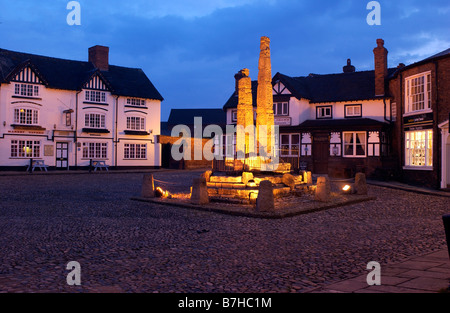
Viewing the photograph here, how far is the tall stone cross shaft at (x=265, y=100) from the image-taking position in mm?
15625

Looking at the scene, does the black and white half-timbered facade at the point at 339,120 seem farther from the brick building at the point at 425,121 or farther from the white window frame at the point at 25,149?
the white window frame at the point at 25,149

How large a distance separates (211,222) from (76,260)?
4.30 metres

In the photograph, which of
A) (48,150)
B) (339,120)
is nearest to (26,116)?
(48,150)

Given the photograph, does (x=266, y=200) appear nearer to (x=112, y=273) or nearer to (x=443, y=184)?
(x=112, y=273)

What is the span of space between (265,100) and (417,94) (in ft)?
34.1

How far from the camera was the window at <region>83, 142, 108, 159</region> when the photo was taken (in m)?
35.8

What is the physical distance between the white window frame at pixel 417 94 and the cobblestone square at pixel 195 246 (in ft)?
30.0

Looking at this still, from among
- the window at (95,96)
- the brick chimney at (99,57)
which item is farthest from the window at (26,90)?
the brick chimney at (99,57)

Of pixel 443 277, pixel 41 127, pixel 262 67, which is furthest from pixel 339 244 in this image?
pixel 41 127

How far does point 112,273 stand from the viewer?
227 inches

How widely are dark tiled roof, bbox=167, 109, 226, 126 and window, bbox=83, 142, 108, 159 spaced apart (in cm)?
3380

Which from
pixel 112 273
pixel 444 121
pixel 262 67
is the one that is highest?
pixel 262 67

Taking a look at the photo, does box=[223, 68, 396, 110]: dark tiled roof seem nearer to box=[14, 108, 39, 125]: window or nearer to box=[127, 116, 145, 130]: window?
box=[127, 116, 145, 130]: window

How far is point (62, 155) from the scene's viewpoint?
1358 inches
